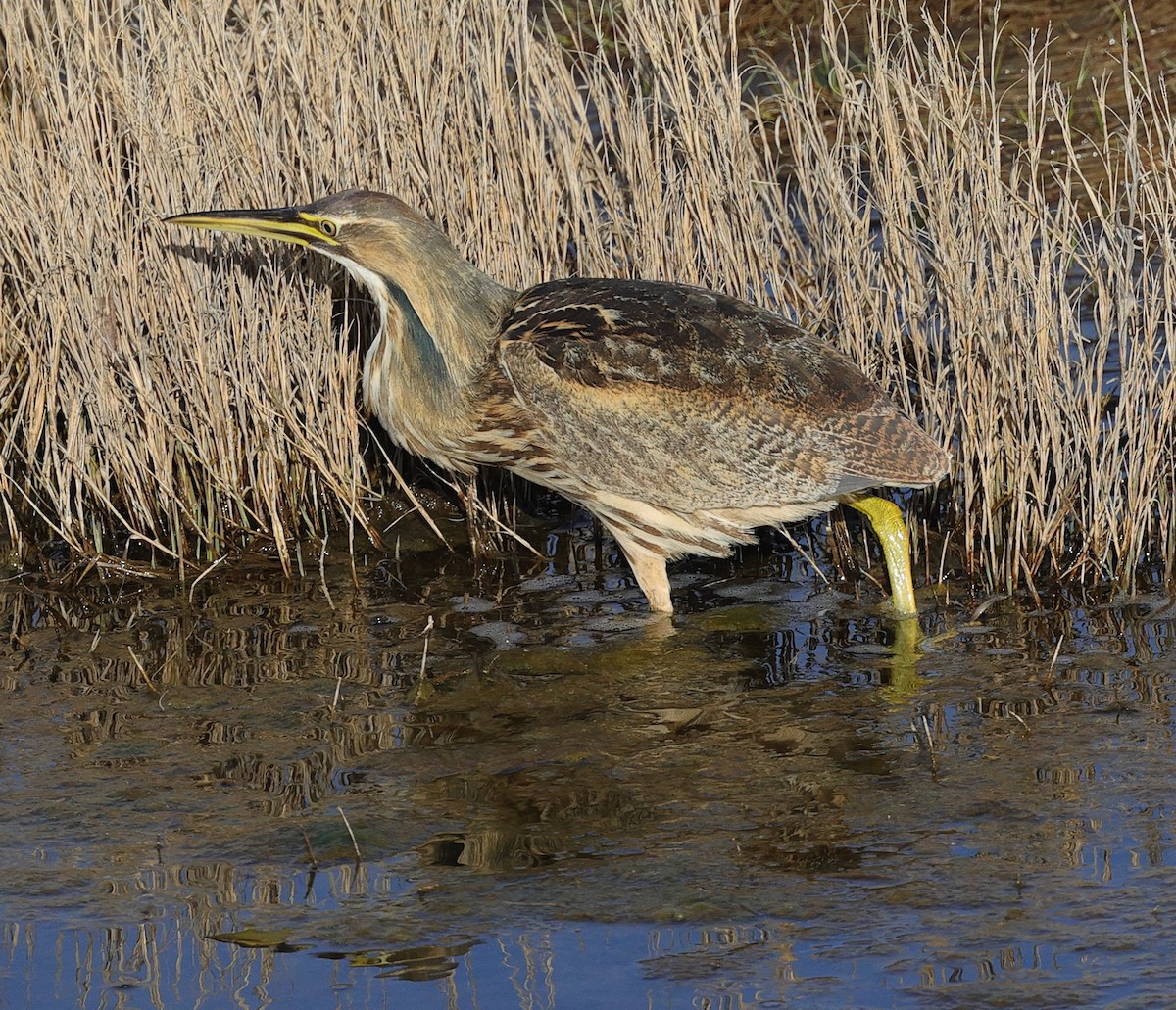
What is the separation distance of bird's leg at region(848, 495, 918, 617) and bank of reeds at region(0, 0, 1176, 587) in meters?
0.32

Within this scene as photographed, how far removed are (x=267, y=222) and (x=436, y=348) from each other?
60 cm

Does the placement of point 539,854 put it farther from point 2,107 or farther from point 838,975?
point 2,107

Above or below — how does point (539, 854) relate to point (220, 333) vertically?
below

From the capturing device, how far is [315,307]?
535 cm

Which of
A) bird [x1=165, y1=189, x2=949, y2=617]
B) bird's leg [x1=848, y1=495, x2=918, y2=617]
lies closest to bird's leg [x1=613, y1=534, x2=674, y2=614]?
bird [x1=165, y1=189, x2=949, y2=617]

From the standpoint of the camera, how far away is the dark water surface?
3.22 m

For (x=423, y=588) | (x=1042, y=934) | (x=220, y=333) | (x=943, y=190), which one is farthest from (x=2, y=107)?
(x=1042, y=934)

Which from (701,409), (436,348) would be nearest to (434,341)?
(436,348)

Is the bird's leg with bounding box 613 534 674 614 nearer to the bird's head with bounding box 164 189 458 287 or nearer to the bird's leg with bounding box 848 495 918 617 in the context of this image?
the bird's leg with bounding box 848 495 918 617

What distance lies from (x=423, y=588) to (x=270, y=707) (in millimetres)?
1054

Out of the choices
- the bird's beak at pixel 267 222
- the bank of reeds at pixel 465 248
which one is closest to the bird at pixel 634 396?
the bird's beak at pixel 267 222

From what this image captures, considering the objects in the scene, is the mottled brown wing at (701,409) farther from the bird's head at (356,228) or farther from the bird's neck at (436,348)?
the bird's head at (356,228)

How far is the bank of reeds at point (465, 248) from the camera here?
4.95 m

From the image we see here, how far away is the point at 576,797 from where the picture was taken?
12.9 feet
